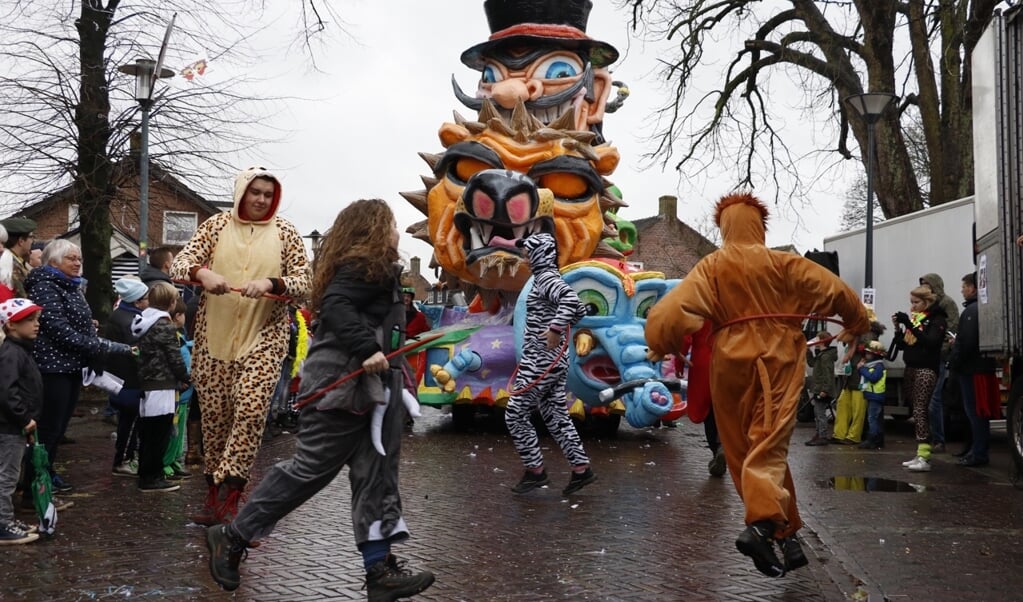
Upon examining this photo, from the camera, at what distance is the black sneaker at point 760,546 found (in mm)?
5105

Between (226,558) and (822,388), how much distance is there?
966cm

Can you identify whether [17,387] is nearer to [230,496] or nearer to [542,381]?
[230,496]

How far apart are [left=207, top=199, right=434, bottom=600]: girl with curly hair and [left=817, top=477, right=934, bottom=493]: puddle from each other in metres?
5.17

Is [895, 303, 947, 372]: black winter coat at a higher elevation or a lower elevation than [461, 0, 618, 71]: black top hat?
lower

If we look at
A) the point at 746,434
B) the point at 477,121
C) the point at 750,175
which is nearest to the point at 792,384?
the point at 746,434

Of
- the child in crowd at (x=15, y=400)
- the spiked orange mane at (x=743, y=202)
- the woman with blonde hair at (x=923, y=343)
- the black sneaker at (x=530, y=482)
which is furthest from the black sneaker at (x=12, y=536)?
the woman with blonde hair at (x=923, y=343)

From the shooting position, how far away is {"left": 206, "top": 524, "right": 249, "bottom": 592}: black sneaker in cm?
477

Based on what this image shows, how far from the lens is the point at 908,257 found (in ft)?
48.0

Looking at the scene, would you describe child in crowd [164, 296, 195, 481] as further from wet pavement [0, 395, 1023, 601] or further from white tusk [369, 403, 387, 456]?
white tusk [369, 403, 387, 456]

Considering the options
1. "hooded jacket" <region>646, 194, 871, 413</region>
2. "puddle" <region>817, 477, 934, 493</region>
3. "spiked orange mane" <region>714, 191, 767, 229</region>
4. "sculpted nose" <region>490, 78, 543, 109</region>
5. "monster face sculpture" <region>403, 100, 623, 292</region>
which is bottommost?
"puddle" <region>817, 477, 934, 493</region>

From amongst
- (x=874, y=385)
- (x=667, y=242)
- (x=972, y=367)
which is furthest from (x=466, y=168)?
(x=667, y=242)

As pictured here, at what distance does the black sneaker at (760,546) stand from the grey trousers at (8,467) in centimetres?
384

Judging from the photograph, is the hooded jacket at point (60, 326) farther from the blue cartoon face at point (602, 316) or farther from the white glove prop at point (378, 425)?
the blue cartoon face at point (602, 316)

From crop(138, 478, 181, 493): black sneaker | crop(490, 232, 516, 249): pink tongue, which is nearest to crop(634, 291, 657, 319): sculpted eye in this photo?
crop(490, 232, 516, 249): pink tongue
